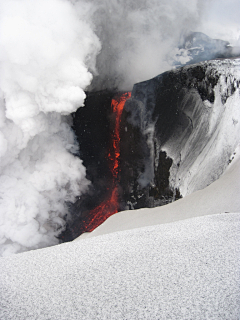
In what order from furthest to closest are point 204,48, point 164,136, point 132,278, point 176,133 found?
1. point 164,136
2. point 176,133
3. point 204,48
4. point 132,278

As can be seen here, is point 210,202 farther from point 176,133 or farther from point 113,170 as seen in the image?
point 113,170

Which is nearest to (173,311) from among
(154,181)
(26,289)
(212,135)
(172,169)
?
(26,289)

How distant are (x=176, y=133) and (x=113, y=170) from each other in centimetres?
166

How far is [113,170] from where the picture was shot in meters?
4.89

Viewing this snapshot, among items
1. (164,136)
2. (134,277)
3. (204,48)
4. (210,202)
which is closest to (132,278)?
(134,277)

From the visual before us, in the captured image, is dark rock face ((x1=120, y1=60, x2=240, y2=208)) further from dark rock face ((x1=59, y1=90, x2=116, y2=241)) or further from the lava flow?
dark rock face ((x1=59, y1=90, x2=116, y2=241))

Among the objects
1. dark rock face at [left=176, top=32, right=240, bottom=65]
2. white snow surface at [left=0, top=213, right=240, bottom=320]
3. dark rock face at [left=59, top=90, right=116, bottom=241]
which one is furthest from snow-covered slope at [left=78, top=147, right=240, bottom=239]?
dark rock face at [left=59, top=90, right=116, bottom=241]

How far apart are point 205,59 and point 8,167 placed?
12.8ft

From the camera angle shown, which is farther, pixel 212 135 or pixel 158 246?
pixel 212 135

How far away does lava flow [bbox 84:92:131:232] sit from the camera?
15.1ft

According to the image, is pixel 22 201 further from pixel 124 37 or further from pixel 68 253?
pixel 124 37

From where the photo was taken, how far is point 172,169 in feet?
12.7

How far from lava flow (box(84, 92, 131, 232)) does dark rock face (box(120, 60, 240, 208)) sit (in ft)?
0.51

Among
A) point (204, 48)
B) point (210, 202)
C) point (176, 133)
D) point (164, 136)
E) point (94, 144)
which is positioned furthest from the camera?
point (94, 144)
